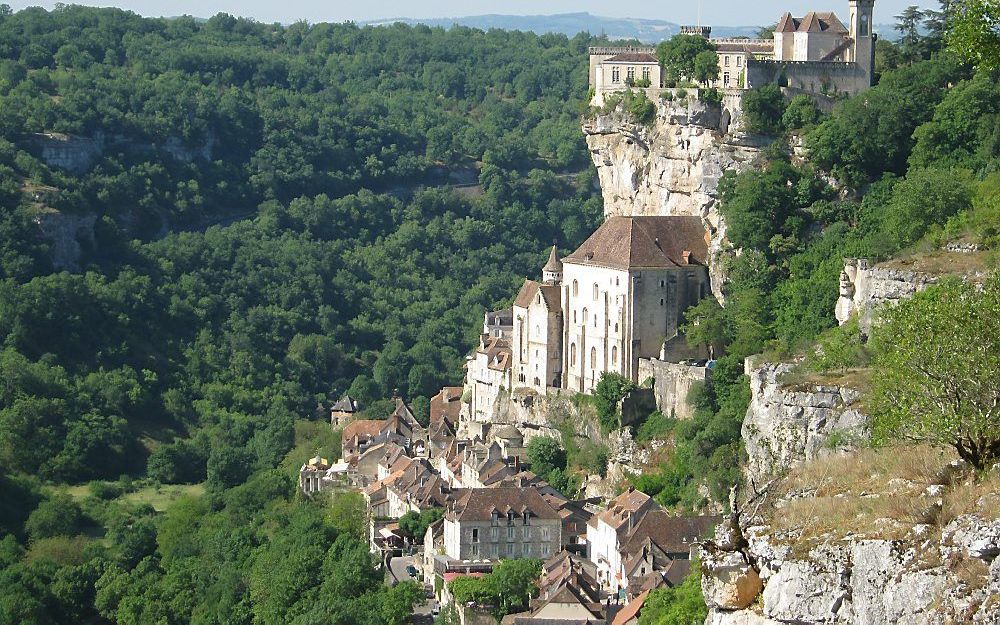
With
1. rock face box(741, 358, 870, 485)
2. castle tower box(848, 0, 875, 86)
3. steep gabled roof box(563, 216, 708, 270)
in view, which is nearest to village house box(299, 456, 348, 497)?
steep gabled roof box(563, 216, 708, 270)

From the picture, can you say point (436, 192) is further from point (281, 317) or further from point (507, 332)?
point (507, 332)

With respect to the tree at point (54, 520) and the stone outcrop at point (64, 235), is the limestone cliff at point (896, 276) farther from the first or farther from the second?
the stone outcrop at point (64, 235)

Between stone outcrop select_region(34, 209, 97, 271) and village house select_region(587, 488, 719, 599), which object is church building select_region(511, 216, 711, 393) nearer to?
village house select_region(587, 488, 719, 599)

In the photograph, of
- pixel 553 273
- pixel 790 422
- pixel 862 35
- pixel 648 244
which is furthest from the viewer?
pixel 553 273

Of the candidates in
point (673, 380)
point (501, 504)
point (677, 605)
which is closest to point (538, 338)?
point (673, 380)

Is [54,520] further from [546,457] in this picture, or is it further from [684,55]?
[684,55]

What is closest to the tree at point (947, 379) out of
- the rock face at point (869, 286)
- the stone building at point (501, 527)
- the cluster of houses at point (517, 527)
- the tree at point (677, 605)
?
the tree at point (677, 605)
